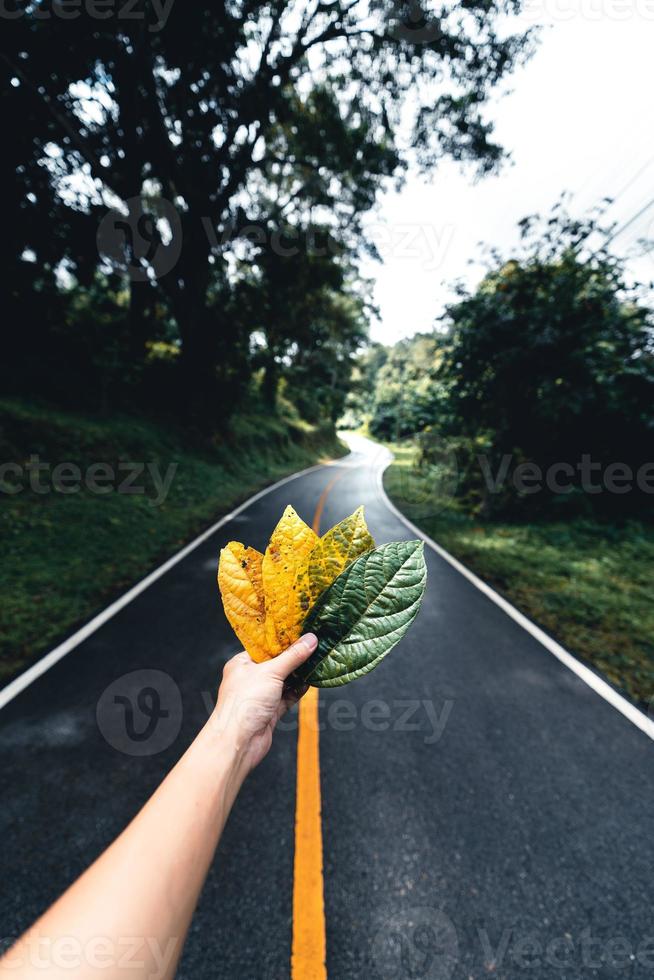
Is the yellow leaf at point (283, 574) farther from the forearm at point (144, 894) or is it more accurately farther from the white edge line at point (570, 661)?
the white edge line at point (570, 661)

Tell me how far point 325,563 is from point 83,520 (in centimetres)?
757

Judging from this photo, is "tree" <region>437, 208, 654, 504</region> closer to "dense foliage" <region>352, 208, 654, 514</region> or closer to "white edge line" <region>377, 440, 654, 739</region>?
"dense foliage" <region>352, 208, 654, 514</region>

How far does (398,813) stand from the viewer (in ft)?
7.25

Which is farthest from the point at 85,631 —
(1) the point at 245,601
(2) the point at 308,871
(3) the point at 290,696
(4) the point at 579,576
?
(4) the point at 579,576

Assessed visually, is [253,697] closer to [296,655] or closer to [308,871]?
[296,655]

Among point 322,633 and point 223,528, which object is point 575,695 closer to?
point 322,633

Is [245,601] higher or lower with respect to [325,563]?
lower

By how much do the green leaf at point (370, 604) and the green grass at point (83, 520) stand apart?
12.4 ft

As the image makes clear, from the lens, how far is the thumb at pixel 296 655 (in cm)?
95

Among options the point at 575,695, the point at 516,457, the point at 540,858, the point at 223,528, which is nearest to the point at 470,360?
the point at 516,457

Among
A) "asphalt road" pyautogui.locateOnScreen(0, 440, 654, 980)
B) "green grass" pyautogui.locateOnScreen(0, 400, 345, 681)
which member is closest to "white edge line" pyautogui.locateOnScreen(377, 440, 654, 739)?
"asphalt road" pyautogui.locateOnScreen(0, 440, 654, 980)

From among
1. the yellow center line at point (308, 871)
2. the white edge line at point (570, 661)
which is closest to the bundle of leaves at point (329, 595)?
the yellow center line at point (308, 871)

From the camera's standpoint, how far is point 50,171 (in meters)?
8.95

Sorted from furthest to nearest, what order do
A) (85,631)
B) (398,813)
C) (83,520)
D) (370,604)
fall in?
(83,520) → (85,631) → (398,813) → (370,604)
